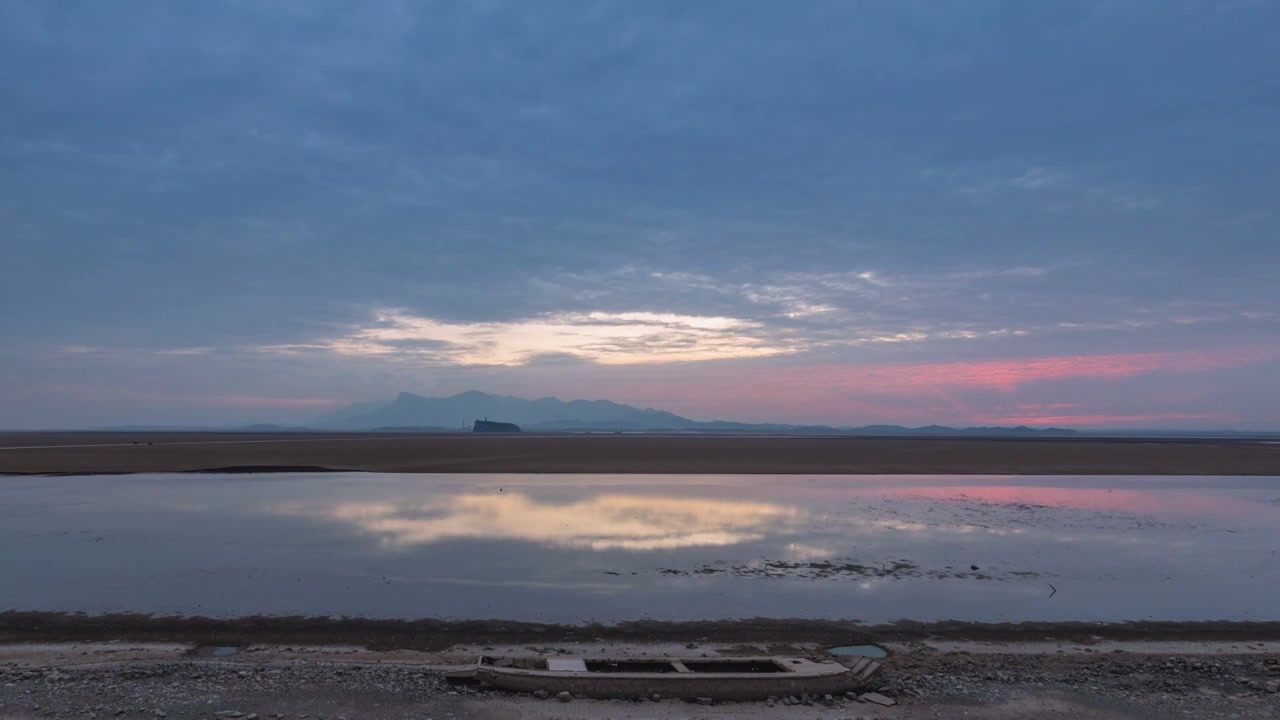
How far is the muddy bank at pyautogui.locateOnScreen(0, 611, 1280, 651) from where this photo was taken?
1174cm

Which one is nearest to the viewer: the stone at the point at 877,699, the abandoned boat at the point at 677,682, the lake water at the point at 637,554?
the stone at the point at 877,699

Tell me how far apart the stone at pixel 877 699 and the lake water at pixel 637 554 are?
3.96 metres

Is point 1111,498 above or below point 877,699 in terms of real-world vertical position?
above

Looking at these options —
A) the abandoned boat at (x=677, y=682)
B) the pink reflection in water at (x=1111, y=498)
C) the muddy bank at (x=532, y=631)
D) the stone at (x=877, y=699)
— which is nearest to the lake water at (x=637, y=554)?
the pink reflection in water at (x=1111, y=498)

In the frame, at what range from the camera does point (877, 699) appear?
9250mm

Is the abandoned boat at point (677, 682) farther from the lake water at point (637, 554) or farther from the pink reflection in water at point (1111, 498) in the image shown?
the pink reflection in water at point (1111, 498)

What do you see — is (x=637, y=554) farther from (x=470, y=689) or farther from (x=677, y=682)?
(x=470, y=689)

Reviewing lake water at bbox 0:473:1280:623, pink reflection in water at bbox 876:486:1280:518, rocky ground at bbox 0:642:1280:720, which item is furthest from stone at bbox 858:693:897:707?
pink reflection in water at bbox 876:486:1280:518

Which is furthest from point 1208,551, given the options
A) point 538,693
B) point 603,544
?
point 538,693

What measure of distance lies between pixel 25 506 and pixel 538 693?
27963 millimetres

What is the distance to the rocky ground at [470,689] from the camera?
8719 millimetres

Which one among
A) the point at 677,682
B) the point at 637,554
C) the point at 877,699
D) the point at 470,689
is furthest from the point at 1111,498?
the point at 470,689

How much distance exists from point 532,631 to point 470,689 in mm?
2971

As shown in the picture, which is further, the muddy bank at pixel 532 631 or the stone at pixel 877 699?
the muddy bank at pixel 532 631
